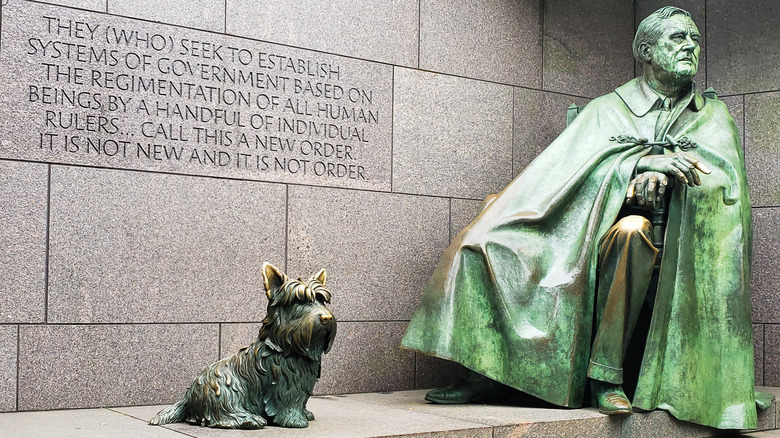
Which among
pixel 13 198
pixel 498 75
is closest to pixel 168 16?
pixel 13 198

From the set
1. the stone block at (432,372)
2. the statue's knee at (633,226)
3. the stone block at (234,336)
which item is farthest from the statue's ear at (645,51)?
the stone block at (234,336)

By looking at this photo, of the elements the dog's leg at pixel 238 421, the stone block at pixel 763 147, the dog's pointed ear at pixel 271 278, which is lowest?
the dog's leg at pixel 238 421

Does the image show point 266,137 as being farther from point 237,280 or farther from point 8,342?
point 8,342

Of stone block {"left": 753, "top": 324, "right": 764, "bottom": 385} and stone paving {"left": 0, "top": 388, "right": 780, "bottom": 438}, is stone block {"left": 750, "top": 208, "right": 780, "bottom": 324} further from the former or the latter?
stone paving {"left": 0, "top": 388, "right": 780, "bottom": 438}

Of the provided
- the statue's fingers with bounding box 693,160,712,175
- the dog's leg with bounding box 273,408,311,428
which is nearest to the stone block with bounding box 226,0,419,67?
the statue's fingers with bounding box 693,160,712,175

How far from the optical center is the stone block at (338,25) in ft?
20.9

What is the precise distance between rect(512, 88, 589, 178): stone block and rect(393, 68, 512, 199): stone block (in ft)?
0.27

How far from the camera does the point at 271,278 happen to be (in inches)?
187

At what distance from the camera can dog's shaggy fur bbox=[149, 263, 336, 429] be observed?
183 inches

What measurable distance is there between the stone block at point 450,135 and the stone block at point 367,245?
0.19m

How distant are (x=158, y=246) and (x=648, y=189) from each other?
9.38ft

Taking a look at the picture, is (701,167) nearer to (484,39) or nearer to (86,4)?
(484,39)

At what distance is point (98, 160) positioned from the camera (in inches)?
226

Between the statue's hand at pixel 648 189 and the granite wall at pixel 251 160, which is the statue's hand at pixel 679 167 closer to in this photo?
the statue's hand at pixel 648 189
